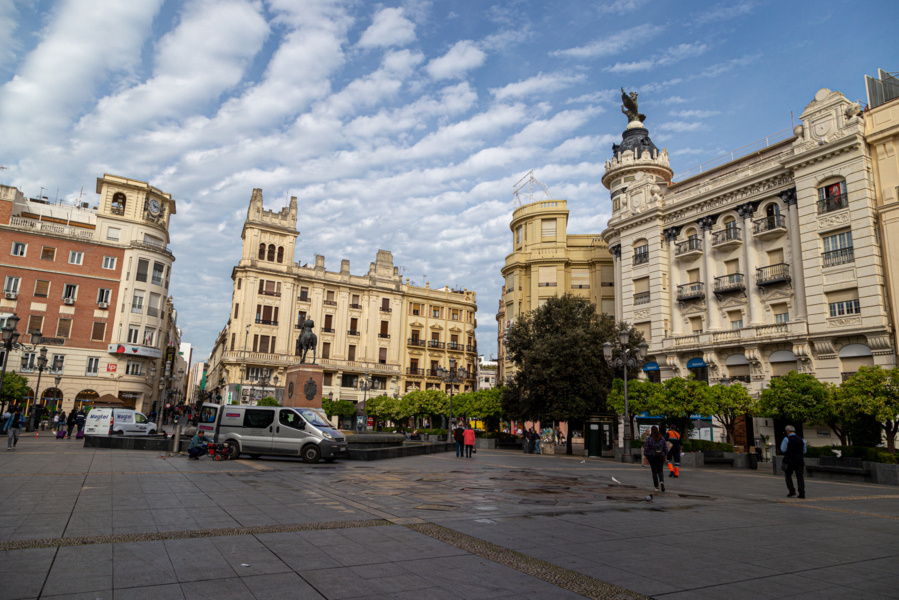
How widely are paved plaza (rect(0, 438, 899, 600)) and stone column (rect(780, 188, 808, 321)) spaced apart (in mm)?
20021

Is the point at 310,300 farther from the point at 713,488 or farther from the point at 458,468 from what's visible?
the point at 713,488

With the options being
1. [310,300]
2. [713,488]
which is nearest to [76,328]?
[310,300]

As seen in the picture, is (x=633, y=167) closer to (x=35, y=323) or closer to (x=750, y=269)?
(x=750, y=269)

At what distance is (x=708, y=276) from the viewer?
34.3 m

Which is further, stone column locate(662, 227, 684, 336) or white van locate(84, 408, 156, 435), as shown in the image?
stone column locate(662, 227, 684, 336)

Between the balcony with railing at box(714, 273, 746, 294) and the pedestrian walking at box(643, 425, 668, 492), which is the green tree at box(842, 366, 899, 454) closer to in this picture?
the balcony with railing at box(714, 273, 746, 294)

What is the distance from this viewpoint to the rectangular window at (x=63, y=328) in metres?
45.0

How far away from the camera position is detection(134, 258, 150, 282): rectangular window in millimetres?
48719

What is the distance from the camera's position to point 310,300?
201ft

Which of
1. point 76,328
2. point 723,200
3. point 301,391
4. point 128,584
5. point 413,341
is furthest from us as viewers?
point 413,341

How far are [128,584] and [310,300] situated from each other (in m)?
58.3

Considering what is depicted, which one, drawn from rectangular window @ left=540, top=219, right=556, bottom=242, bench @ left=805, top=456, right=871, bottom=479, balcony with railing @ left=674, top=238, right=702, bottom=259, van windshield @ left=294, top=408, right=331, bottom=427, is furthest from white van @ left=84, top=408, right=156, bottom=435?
rectangular window @ left=540, top=219, right=556, bottom=242

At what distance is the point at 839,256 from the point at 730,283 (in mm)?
5979

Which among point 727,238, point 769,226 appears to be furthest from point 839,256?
point 727,238
